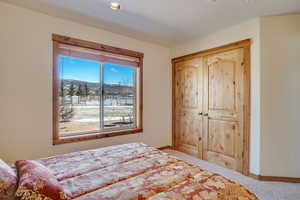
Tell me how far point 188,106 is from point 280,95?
1649 millimetres

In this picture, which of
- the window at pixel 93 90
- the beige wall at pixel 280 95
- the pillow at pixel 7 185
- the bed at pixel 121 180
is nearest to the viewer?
the pillow at pixel 7 185

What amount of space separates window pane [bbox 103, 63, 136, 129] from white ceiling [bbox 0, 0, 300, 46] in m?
0.82

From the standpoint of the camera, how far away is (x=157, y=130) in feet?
12.1

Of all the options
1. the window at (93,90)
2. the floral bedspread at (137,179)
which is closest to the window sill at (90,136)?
the window at (93,90)

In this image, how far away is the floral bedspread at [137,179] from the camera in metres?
1.03

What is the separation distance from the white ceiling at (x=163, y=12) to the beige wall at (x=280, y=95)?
28cm

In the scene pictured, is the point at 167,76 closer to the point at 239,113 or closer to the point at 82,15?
the point at 239,113

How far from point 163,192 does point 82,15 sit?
2598 millimetres

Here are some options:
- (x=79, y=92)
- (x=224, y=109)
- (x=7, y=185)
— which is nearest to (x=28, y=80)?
(x=79, y=92)

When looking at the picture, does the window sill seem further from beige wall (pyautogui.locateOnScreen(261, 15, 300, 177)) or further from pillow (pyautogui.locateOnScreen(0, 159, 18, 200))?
beige wall (pyautogui.locateOnScreen(261, 15, 300, 177))

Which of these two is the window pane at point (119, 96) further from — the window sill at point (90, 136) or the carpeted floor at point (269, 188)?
the carpeted floor at point (269, 188)

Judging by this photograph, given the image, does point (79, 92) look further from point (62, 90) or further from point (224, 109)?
point (224, 109)

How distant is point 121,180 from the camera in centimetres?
123

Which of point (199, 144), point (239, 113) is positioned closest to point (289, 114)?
point (239, 113)
